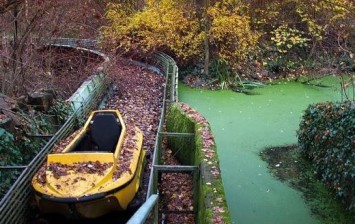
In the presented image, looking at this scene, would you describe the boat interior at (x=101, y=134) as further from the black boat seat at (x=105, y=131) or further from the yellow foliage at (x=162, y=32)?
the yellow foliage at (x=162, y=32)

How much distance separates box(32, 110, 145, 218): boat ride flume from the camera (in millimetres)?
5980

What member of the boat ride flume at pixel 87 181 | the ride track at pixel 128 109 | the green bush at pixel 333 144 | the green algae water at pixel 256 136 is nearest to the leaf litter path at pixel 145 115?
the ride track at pixel 128 109

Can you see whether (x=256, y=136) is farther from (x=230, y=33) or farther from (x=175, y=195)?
(x=230, y=33)

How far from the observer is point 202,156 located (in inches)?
293

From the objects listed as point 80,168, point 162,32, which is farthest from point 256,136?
point 162,32

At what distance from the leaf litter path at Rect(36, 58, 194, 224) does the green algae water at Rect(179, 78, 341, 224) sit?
870 mm

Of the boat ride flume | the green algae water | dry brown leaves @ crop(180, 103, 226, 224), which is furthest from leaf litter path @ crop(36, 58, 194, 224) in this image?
dry brown leaves @ crop(180, 103, 226, 224)

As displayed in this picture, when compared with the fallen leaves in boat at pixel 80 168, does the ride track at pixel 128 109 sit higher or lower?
lower

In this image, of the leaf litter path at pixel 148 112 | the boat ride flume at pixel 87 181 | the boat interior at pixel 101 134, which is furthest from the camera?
the boat interior at pixel 101 134

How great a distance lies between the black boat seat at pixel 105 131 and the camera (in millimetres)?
8273

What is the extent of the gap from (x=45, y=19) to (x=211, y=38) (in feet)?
24.4

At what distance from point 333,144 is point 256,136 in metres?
3.24

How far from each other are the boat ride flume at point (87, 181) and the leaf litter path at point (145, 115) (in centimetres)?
45

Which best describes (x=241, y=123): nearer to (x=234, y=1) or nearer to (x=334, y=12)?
(x=234, y=1)
